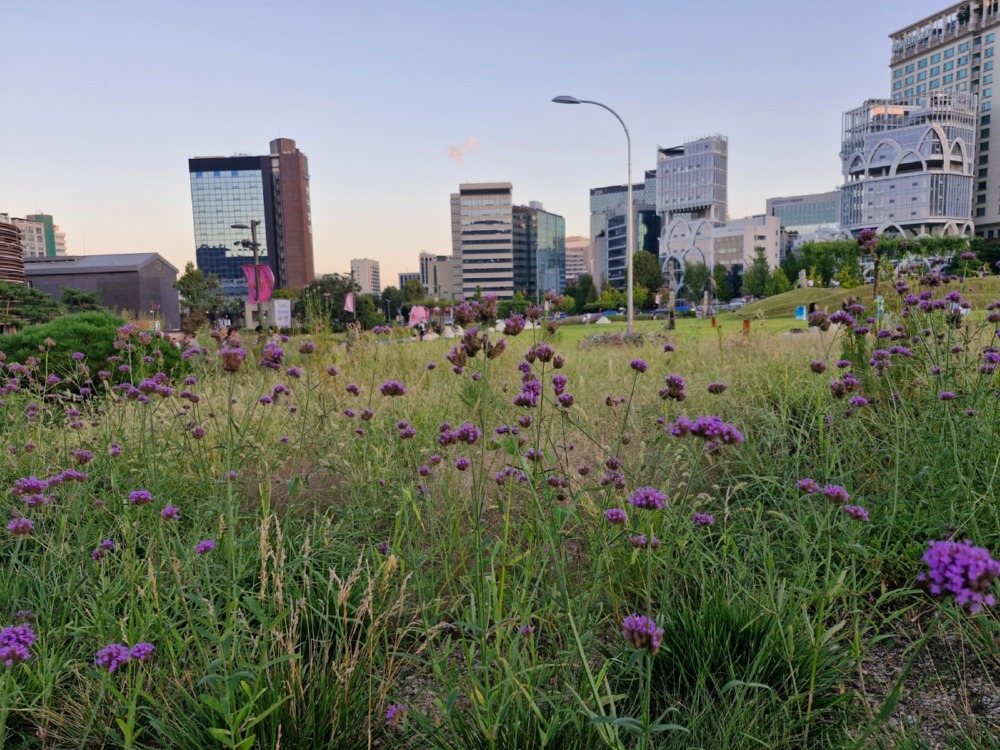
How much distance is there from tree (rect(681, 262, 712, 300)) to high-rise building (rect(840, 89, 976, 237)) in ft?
84.0

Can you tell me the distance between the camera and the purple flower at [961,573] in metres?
0.69

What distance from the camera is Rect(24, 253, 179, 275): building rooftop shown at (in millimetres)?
48000

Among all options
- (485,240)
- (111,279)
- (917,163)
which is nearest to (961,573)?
(111,279)

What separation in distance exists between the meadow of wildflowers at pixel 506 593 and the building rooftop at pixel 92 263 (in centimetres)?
5298

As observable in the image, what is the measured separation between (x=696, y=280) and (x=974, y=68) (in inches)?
2186

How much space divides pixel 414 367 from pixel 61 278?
52.5 m

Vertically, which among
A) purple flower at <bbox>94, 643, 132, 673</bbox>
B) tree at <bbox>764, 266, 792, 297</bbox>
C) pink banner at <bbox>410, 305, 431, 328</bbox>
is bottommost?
purple flower at <bbox>94, 643, 132, 673</bbox>

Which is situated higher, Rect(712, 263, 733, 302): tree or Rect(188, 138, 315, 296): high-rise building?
Rect(188, 138, 315, 296): high-rise building

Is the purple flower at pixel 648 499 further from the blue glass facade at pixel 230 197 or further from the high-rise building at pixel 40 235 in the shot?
the high-rise building at pixel 40 235

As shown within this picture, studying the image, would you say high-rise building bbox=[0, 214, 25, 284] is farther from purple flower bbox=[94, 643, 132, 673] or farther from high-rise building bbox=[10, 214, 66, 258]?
high-rise building bbox=[10, 214, 66, 258]

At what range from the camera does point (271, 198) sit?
139 m

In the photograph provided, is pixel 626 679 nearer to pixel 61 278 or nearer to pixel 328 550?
pixel 328 550

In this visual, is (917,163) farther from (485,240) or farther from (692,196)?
(485,240)

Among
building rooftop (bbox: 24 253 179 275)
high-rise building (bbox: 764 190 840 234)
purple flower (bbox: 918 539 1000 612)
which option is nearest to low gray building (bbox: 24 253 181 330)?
building rooftop (bbox: 24 253 179 275)
